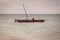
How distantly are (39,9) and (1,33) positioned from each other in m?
1.16

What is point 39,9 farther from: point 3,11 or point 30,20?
point 3,11

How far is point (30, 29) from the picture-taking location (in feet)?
8.23

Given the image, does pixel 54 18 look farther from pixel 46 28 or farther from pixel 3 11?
pixel 3 11

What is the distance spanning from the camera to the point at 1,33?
2402mm

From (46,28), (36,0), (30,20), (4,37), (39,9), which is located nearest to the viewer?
(4,37)

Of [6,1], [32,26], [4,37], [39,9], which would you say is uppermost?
[6,1]

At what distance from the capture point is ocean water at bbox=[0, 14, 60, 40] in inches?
90.1

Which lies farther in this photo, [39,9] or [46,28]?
[39,9]

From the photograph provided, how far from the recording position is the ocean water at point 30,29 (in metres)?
2.29

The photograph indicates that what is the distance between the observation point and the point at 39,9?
3111 millimetres

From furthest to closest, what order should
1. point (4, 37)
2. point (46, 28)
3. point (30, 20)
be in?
point (30, 20) < point (46, 28) < point (4, 37)

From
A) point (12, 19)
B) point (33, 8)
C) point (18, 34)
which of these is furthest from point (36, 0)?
point (18, 34)

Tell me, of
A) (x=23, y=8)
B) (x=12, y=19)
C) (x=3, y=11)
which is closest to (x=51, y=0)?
(x=23, y=8)

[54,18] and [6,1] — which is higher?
[6,1]
